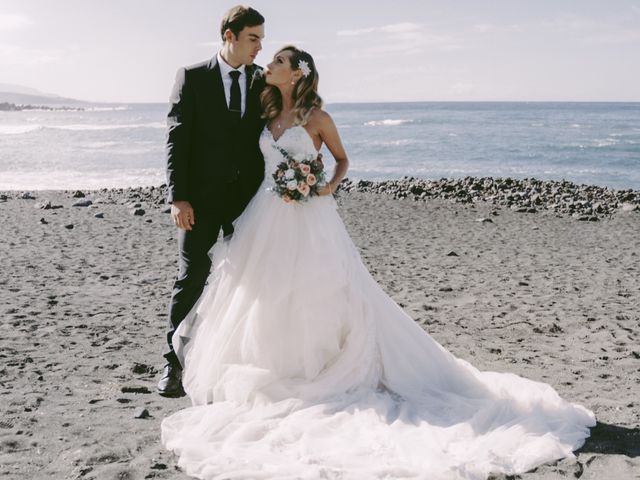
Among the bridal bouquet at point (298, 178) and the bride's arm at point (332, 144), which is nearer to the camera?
the bridal bouquet at point (298, 178)

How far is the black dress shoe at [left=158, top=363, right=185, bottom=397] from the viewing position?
16.7 feet

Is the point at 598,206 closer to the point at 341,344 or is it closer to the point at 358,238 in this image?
the point at 358,238

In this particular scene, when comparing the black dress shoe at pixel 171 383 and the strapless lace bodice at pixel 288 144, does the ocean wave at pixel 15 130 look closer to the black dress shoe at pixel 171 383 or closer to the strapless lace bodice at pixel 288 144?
the black dress shoe at pixel 171 383

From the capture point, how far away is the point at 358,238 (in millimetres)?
12758

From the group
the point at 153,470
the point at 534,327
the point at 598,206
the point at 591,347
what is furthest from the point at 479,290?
the point at 598,206

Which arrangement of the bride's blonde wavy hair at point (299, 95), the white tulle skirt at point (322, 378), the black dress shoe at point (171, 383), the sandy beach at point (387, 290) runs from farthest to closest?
1. the black dress shoe at point (171, 383)
2. the bride's blonde wavy hair at point (299, 95)
3. the sandy beach at point (387, 290)
4. the white tulle skirt at point (322, 378)

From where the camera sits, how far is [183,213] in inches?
190

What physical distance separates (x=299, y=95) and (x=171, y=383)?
7.55 ft

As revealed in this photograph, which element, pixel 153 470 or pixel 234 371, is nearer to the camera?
pixel 153 470

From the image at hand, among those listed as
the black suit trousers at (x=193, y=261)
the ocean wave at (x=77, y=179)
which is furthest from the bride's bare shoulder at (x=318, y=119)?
the ocean wave at (x=77, y=179)

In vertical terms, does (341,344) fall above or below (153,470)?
above

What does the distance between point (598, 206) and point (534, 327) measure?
9958mm

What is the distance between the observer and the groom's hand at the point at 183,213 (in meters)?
4.82

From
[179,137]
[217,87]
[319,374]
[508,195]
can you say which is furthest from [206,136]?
[508,195]
